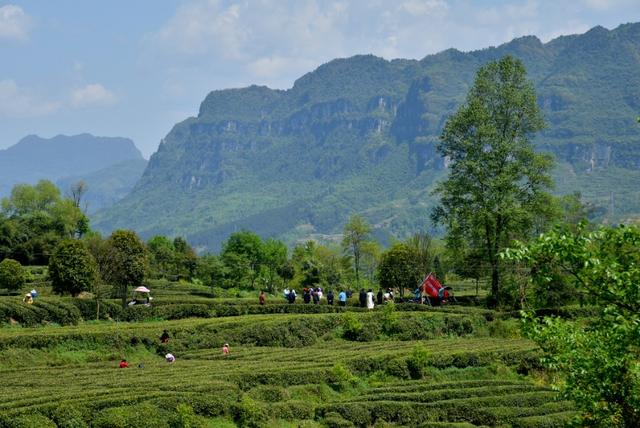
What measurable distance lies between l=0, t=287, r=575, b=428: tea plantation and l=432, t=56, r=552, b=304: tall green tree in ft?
26.4

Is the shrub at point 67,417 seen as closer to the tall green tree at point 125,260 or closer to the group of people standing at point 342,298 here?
the tall green tree at point 125,260

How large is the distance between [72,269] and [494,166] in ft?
98.1

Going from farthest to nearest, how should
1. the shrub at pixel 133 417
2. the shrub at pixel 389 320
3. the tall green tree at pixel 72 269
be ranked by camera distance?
1. the tall green tree at pixel 72 269
2. the shrub at pixel 389 320
3. the shrub at pixel 133 417

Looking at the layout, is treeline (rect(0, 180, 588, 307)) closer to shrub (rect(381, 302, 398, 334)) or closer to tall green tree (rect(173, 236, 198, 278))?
tall green tree (rect(173, 236, 198, 278))

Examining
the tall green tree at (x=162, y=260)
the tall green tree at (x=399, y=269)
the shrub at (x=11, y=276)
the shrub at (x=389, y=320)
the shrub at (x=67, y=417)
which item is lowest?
the shrub at (x=67, y=417)

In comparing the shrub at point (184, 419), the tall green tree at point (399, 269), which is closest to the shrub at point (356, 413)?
the shrub at point (184, 419)

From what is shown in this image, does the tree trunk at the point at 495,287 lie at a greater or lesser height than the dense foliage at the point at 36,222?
lesser

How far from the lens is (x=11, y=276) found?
58.6 metres

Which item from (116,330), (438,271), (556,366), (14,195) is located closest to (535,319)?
(556,366)

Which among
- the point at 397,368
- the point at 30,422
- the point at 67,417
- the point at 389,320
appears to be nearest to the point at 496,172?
the point at 389,320

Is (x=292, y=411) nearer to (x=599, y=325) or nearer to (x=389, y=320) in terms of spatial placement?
(x=599, y=325)

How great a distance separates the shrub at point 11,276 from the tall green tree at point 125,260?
388 inches

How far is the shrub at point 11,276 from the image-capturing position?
58312 millimetres

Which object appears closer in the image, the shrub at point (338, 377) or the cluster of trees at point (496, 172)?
the shrub at point (338, 377)
